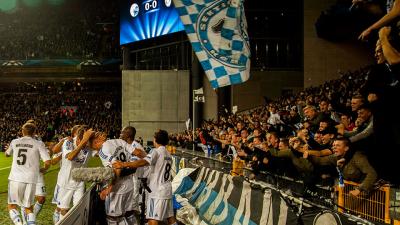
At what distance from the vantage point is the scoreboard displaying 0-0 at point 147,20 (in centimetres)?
3838

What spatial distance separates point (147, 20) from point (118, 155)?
35054 mm

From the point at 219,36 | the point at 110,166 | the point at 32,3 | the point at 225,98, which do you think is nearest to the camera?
the point at 110,166

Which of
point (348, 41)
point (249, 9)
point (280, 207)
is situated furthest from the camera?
point (249, 9)

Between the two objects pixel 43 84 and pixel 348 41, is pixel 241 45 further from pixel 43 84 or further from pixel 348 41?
pixel 43 84

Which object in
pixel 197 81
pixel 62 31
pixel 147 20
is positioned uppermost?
pixel 62 31

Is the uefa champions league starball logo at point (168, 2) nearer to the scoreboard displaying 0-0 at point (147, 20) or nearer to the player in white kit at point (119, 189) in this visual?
the scoreboard displaying 0-0 at point (147, 20)

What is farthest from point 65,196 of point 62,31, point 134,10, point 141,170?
point 62,31

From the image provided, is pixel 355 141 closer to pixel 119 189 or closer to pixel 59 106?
pixel 119 189

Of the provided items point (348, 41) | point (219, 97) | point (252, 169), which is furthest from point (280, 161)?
point (219, 97)

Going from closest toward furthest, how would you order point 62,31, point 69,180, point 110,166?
point 110,166
point 69,180
point 62,31

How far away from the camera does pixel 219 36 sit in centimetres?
1027

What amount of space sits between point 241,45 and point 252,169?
2514 millimetres

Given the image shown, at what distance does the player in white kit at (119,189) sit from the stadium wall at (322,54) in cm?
2139

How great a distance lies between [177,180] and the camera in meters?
13.1
